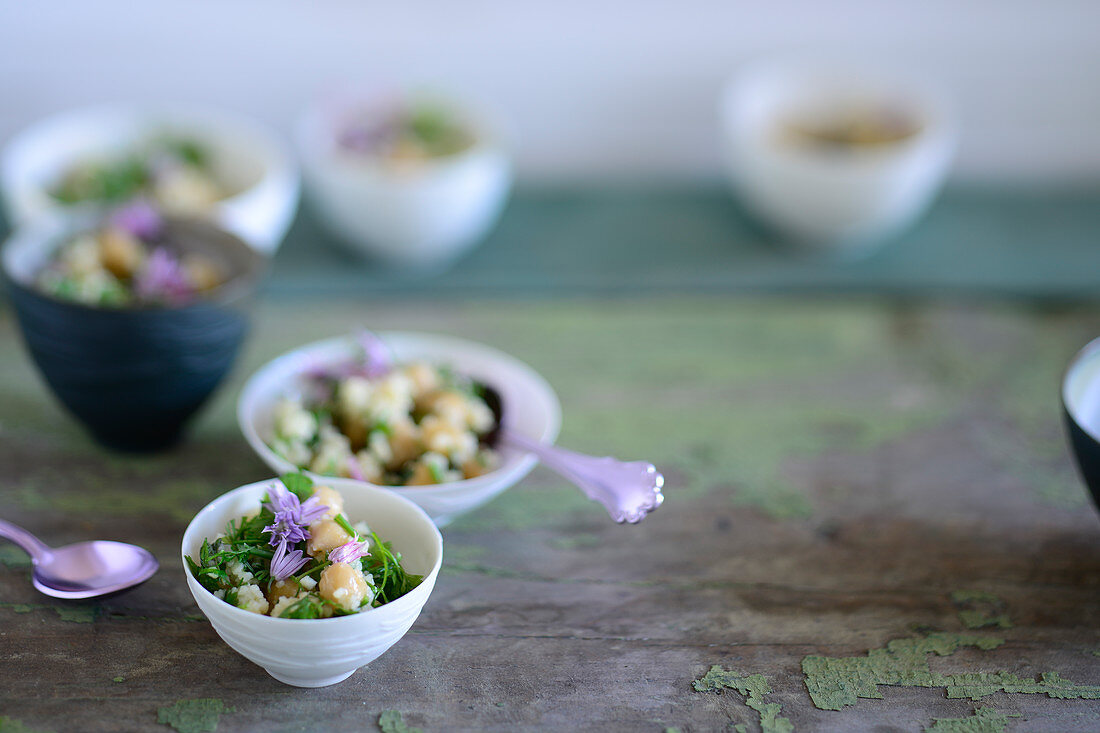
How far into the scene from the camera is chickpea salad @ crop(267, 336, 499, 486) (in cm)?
88

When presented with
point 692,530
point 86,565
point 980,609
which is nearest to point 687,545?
point 692,530

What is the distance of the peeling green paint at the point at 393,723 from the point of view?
29.0 inches

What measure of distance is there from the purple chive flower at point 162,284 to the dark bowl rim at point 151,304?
2 centimetres

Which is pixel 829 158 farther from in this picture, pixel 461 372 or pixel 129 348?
pixel 129 348

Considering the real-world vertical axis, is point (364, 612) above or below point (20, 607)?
above

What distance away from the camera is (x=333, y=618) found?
0.68 meters

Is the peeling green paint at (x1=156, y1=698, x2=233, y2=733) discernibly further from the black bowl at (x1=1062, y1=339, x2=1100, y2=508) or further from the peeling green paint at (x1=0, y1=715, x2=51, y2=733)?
the black bowl at (x1=1062, y1=339, x2=1100, y2=508)

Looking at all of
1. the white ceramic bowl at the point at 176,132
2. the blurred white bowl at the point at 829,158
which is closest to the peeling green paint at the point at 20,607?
the white ceramic bowl at the point at 176,132

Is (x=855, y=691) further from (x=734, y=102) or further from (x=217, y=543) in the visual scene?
(x=734, y=102)

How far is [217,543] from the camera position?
75 centimetres

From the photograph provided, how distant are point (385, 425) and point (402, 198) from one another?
0.45 m

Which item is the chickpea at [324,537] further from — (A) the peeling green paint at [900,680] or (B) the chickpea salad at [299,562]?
(A) the peeling green paint at [900,680]

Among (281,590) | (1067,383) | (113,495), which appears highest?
(1067,383)

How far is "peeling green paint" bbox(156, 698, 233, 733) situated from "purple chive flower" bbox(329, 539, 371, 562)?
139 mm
